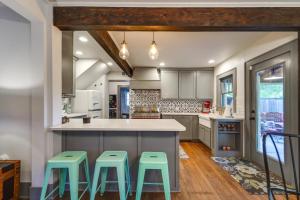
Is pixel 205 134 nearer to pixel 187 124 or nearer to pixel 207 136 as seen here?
pixel 207 136

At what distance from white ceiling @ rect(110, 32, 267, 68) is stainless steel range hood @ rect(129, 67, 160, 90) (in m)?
0.77

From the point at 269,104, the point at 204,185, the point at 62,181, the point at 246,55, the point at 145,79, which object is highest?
the point at 246,55

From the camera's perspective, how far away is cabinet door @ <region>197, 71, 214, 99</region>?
637 centimetres

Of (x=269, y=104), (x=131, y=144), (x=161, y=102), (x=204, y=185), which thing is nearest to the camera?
(x=131, y=144)

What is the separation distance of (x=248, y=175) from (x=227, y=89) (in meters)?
2.68

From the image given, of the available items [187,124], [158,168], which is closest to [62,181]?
[158,168]

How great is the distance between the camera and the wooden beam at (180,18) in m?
2.42

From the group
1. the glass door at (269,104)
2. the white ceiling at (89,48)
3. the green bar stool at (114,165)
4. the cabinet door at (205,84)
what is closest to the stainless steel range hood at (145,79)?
the white ceiling at (89,48)

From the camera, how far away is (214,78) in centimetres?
634

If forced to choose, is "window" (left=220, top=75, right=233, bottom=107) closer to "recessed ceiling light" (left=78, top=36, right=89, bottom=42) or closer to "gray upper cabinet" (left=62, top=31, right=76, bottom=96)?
"recessed ceiling light" (left=78, top=36, right=89, bottom=42)

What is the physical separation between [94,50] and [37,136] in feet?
9.42

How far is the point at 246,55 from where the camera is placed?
13.8 feet

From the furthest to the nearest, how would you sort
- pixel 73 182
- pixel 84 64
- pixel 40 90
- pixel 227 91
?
pixel 84 64
pixel 227 91
pixel 40 90
pixel 73 182

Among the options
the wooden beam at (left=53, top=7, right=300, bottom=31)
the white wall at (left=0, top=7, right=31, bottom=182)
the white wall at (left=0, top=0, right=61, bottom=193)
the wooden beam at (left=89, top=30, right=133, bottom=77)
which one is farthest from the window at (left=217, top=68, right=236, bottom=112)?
the white wall at (left=0, top=7, right=31, bottom=182)
